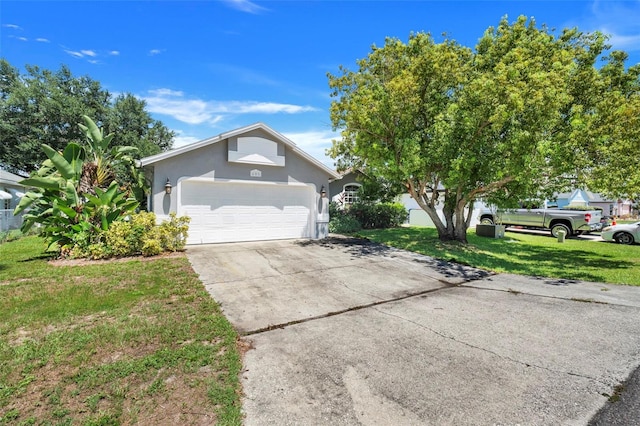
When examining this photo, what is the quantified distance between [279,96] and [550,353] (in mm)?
16417

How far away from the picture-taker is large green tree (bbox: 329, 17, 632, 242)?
843cm

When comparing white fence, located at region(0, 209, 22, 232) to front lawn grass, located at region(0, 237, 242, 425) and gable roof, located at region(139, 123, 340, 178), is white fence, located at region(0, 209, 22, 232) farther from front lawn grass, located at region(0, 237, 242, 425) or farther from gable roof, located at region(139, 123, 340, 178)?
front lawn grass, located at region(0, 237, 242, 425)

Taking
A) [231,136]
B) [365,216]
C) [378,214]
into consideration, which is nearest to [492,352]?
[231,136]

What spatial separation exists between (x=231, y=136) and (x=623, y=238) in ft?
58.7

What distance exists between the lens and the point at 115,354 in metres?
3.53

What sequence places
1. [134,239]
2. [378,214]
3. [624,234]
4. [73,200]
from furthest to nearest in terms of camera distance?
[378,214], [624,234], [134,239], [73,200]

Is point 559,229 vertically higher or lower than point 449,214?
lower

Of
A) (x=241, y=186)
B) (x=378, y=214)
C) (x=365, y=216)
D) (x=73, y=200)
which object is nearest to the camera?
(x=73, y=200)

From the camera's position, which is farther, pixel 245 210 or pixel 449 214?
pixel 449 214

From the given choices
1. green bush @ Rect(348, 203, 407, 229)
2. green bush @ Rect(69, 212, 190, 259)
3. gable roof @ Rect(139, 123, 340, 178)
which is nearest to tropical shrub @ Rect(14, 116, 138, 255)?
green bush @ Rect(69, 212, 190, 259)

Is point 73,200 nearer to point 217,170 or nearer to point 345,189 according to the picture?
point 217,170

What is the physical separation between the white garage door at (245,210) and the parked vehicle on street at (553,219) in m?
11.6

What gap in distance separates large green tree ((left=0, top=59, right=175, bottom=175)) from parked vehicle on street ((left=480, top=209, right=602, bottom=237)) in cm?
2717

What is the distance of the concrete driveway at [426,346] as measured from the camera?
2777 millimetres
